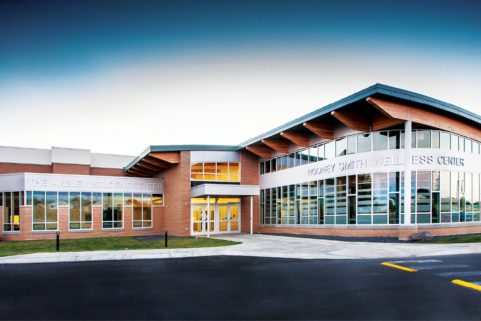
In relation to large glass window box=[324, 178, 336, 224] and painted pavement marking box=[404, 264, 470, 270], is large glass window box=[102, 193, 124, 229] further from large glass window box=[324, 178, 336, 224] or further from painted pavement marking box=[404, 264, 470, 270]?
Answer: painted pavement marking box=[404, 264, 470, 270]

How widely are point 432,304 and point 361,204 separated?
52.0 feet

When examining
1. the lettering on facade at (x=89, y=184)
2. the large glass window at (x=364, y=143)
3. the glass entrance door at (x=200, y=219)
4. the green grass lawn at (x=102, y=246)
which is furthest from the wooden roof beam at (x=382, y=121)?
the lettering on facade at (x=89, y=184)

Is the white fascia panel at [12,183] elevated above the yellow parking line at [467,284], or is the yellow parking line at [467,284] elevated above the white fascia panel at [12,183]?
the white fascia panel at [12,183]

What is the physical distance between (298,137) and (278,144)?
2494 millimetres

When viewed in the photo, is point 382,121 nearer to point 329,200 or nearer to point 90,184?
point 329,200

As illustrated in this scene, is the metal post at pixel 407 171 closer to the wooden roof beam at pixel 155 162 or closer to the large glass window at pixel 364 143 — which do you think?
the large glass window at pixel 364 143

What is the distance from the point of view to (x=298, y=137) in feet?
89.4

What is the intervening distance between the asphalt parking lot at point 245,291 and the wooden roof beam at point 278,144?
646 inches

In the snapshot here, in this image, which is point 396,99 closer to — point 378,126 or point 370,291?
point 378,126

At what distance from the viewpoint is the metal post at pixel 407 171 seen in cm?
2088

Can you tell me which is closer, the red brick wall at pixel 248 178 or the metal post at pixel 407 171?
the metal post at pixel 407 171

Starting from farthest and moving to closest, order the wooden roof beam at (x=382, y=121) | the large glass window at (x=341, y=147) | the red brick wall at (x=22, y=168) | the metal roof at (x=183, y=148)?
the red brick wall at (x=22, y=168), the metal roof at (x=183, y=148), the large glass window at (x=341, y=147), the wooden roof beam at (x=382, y=121)

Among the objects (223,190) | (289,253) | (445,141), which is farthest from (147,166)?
(445,141)

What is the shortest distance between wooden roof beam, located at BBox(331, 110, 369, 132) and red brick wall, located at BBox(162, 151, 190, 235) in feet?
43.4
